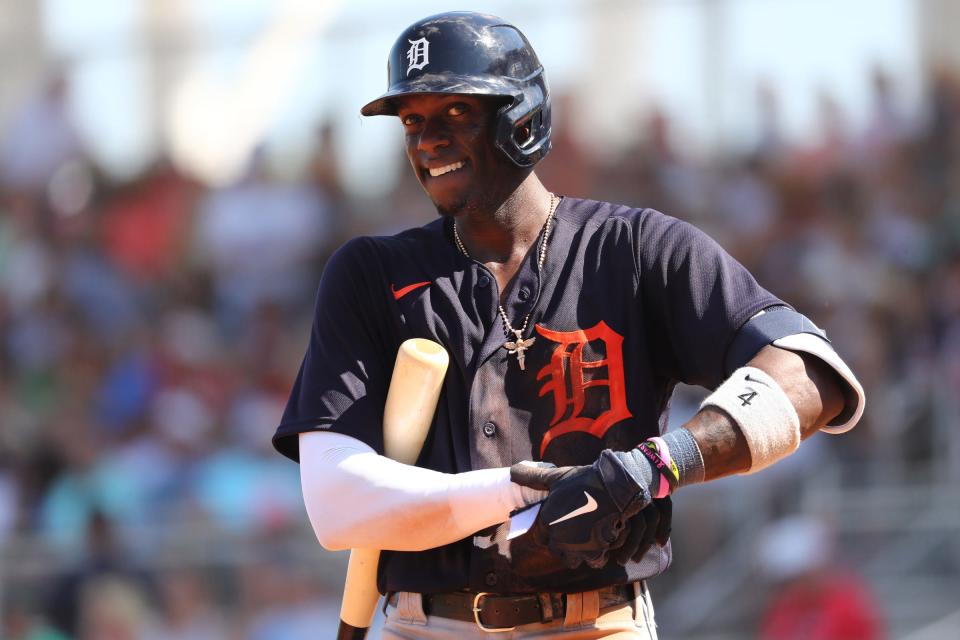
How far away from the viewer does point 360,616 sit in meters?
3.63

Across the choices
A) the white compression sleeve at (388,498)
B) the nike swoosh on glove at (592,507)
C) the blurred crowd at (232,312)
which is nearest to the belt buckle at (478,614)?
the white compression sleeve at (388,498)

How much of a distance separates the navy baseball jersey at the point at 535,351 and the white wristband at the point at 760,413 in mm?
193

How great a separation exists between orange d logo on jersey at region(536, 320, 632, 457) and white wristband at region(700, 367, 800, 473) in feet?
1.01

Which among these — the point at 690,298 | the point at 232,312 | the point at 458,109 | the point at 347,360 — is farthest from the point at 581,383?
the point at 232,312

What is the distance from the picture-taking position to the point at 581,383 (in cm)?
331

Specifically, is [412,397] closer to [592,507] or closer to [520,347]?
[520,347]

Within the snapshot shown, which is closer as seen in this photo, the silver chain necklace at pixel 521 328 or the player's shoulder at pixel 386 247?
the silver chain necklace at pixel 521 328

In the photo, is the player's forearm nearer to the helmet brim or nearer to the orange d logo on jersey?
the orange d logo on jersey

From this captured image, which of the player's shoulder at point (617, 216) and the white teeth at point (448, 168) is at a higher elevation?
the white teeth at point (448, 168)

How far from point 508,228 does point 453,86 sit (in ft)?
1.32

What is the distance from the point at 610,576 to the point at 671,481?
1.23 feet

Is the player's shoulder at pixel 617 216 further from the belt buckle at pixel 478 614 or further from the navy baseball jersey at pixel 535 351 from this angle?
the belt buckle at pixel 478 614

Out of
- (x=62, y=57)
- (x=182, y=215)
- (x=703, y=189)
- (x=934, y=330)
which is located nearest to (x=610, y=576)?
(x=934, y=330)

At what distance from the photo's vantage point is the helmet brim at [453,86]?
3338mm
